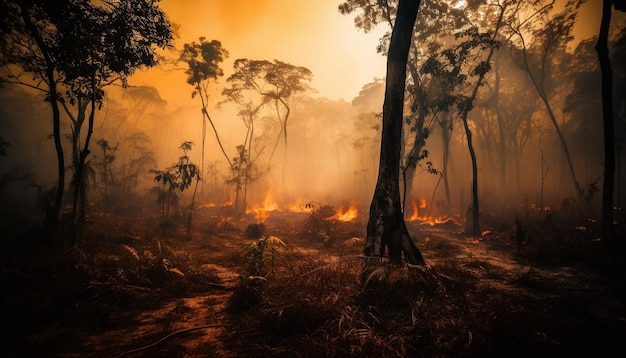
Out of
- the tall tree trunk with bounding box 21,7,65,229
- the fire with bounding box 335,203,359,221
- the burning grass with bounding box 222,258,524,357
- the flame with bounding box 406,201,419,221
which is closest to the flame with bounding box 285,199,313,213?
the fire with bounding box 335,203,359,221

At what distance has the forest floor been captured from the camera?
3609 millimetres

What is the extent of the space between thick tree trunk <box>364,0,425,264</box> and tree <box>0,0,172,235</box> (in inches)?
332

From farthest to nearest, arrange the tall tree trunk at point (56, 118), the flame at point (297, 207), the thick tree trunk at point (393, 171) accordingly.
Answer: the flame at point (297, 207)
the tall tree trunk at point (56, 118)
the thick tree trunk at point (393, 171)

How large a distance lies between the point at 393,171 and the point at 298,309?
3.85 metres

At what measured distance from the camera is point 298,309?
429 centimetres

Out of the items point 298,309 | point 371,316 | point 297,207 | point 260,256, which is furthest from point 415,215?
point 298,309

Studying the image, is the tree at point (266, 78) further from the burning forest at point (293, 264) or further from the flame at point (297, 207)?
the flame at point (297, 207)

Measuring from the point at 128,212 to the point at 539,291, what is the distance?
77.1 ft

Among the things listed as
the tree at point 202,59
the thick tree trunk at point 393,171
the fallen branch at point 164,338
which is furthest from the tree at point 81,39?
the tree at point 202,59

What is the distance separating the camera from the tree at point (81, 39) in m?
7.72

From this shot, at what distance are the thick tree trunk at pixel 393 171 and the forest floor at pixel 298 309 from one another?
67cm

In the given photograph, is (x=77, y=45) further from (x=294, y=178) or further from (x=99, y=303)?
(x=294, y=178)

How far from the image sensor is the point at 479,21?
20938 millimetres

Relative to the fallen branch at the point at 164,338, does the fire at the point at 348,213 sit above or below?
above
